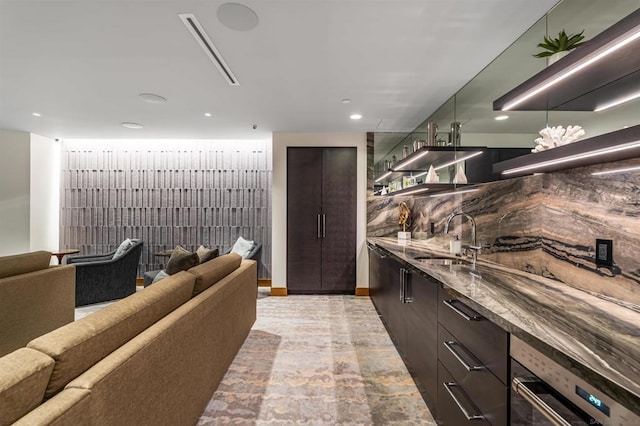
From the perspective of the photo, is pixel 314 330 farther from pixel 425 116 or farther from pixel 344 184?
pixel 425 116

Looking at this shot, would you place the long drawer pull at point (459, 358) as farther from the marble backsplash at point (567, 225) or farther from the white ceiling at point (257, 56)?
the white ceiling at point (257, 56)

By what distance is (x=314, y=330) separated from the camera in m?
3.20

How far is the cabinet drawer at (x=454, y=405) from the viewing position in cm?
127

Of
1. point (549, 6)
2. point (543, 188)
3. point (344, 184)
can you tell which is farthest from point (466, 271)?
point (344, 184)

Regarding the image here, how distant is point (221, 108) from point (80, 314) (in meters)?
3.13

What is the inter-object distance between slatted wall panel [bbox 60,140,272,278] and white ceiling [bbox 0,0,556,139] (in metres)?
1.39

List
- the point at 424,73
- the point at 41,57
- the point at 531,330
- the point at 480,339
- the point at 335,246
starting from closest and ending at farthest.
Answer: the point at 531,330
the point at 480,339
the point at 41,57
the point at 424,73
the point at 335,246

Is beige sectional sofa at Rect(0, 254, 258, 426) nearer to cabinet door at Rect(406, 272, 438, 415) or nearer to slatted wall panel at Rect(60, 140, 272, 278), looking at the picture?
cabinet door at Rect(406, 272, 438, 415)

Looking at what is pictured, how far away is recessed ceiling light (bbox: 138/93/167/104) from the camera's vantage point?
3.16 meters

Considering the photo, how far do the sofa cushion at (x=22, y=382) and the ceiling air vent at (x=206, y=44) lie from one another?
1.99 m

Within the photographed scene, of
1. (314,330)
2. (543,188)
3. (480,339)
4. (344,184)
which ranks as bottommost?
(314,330)

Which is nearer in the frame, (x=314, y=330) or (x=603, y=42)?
(x=603, y=42)

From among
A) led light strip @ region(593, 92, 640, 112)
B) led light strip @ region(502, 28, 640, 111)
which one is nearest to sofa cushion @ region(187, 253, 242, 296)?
led light strip @ region(502, 28, 640, 111)

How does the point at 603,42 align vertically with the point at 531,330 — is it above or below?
above
